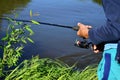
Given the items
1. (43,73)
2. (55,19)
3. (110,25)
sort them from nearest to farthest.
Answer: (110,25)
(43,73)
(55,19)

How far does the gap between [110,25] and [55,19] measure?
10.6m

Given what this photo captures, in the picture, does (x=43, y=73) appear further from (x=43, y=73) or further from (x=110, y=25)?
(x=110, y=25)

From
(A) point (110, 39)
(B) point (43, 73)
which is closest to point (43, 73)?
(B) point (43, 73)

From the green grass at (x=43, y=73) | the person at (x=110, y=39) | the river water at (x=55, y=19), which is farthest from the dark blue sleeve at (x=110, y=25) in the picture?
the river water at (x=55, y=19)

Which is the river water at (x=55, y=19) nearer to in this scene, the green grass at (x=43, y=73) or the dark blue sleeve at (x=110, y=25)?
the green grass at (x=43, y=73)

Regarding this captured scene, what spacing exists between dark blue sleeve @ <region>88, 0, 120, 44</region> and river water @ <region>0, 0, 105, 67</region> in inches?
250

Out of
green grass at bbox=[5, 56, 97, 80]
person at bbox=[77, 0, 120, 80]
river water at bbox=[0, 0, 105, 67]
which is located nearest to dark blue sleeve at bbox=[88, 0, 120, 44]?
person at bbox=[77, 0, 120, 80]

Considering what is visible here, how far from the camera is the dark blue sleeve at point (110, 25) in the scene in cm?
229

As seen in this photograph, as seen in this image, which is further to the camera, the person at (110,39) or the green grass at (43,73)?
the green grass at (43,73)

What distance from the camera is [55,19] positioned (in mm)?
12898

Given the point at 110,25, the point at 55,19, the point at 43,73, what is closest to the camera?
the point at 110,25

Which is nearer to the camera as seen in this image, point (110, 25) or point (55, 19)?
point (110, 25)

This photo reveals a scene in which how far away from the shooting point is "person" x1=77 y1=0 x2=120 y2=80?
2303 millimetres

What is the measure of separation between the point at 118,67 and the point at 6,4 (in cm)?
1317
